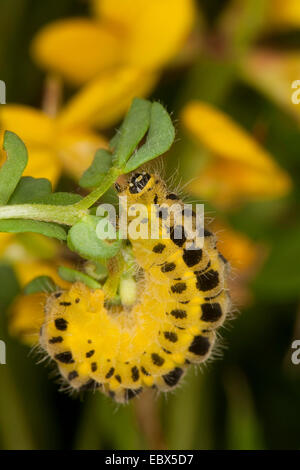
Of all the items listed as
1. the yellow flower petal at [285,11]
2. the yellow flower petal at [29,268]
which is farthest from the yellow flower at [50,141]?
the yellow flower petal at [285,11]

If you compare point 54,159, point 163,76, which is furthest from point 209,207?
point 163,76

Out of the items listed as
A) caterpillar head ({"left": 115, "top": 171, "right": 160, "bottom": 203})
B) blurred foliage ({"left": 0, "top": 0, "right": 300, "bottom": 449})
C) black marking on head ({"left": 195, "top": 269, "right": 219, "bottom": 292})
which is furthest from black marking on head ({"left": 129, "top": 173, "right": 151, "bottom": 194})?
blurred foliage ({"left": 0, "top": 0, "right": 300, "bottom": 449})

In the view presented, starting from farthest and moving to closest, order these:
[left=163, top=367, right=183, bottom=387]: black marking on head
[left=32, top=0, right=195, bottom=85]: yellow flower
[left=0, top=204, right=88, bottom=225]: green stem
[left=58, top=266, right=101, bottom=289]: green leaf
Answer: [left=32, top=0, right=195, bottom=85]: yellow flower, [left=163, top=367, right=183, bottom=387]: black marking on head, [left=58, top=266, right=101, bottom=289]: green leaf, [left=0, top=204, right=88, bottom=225]: green stem

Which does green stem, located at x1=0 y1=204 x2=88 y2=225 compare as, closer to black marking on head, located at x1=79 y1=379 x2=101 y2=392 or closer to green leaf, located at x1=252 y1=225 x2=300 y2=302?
black marking on head, located at x1=79 y1=379 x2=101 y2=392

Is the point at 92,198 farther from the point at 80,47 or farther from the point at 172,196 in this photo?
the point at 80,47

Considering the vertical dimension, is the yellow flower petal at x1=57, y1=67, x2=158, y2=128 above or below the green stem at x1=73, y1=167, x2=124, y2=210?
above

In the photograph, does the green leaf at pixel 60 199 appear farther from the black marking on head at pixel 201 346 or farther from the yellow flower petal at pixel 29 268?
the yellow flower petal at pixel 29 268

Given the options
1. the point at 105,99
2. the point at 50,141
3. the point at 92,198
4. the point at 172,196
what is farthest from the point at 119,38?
the point at 92,198
